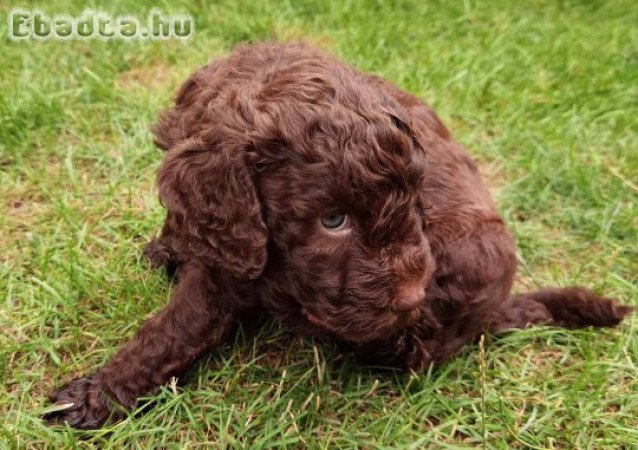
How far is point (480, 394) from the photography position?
2.88m

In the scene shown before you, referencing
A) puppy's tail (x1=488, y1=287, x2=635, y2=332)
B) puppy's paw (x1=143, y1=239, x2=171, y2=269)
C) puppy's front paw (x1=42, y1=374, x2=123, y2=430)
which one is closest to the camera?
puppy's front paw (x1=42, y1=374, x2=123, y2=430)

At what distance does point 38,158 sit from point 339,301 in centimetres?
249

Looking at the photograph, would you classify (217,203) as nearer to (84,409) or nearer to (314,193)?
(314,193)

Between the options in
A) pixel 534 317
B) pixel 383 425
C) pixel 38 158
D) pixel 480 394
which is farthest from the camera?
pixel 38 158

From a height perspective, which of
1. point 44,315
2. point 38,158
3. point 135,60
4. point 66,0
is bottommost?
point 44,315

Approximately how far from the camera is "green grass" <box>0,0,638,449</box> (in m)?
2.70

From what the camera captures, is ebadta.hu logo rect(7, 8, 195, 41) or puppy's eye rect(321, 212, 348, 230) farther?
ebadta.hu logo rect(7, 8, 195, 41)

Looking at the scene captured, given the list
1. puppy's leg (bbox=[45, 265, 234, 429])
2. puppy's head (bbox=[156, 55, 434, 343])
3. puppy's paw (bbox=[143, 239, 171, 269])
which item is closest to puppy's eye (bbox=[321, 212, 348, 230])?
puppy's head (bbox=[156, 55, 434, 343])

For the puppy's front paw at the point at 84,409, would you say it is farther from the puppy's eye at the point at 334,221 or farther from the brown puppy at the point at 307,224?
the puppy's eye at the point at 334,221

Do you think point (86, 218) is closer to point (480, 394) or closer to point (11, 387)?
point (11, 387)

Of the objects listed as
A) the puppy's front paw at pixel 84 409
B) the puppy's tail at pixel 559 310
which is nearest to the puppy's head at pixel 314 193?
the puppy's front paw at pixel 84 409

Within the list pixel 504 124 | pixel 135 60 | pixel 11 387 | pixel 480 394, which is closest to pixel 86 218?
pixel 11 387

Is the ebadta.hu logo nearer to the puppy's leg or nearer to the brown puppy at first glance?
the brown puppy

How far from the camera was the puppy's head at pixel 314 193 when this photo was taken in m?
2.08
